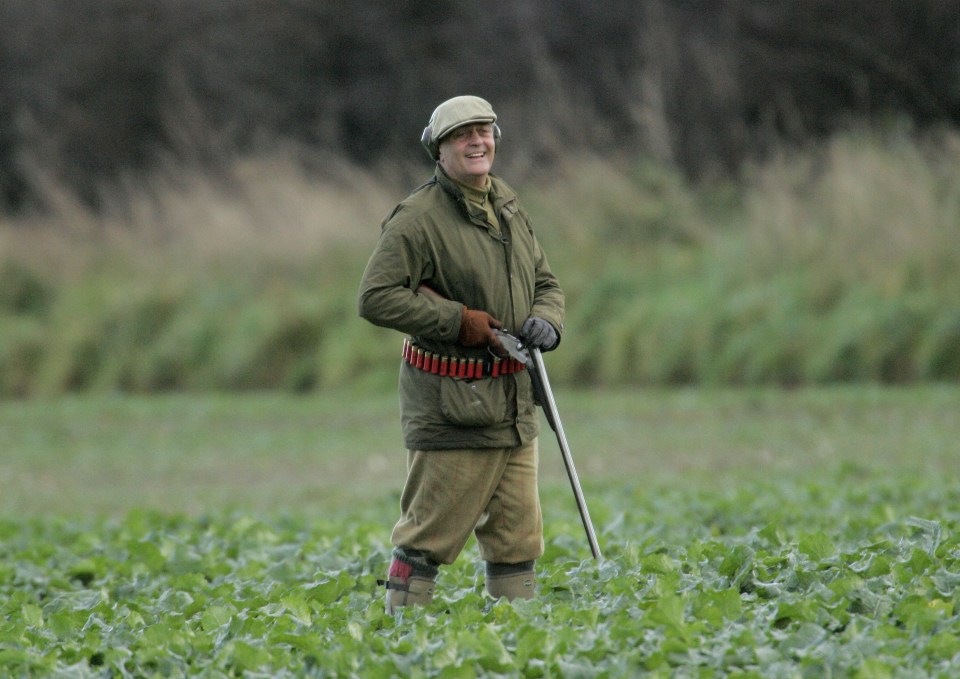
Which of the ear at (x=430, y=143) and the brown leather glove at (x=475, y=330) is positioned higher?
the ear at (x=430, y=143)

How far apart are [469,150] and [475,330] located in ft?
2.21

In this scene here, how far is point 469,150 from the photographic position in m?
5.54

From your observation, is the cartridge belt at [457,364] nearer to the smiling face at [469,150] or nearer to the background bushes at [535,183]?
the smiling face at [469,150]

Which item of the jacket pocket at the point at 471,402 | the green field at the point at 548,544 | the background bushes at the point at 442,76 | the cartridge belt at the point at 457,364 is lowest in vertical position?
the green field at the point at 548,544

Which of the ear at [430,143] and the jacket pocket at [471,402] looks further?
the ear at [430,143]

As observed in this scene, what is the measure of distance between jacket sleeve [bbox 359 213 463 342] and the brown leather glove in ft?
0.10

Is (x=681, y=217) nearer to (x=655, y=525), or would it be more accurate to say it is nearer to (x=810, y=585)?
(x=655, y=525)

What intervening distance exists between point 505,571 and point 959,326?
8.82m

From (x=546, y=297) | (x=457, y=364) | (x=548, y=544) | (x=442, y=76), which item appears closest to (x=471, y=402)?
(x=457, y=364)

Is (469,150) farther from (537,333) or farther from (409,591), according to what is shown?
(409,591)

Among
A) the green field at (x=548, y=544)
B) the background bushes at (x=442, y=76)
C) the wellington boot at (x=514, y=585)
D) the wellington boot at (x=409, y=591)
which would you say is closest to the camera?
the green field at (x=548, y=544)

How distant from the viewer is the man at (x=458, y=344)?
5469 mm

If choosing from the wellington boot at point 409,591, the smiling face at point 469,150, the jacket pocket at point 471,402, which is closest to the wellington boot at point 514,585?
the wellington boot at point 409,591

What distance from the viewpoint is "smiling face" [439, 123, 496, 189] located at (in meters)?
5.54
